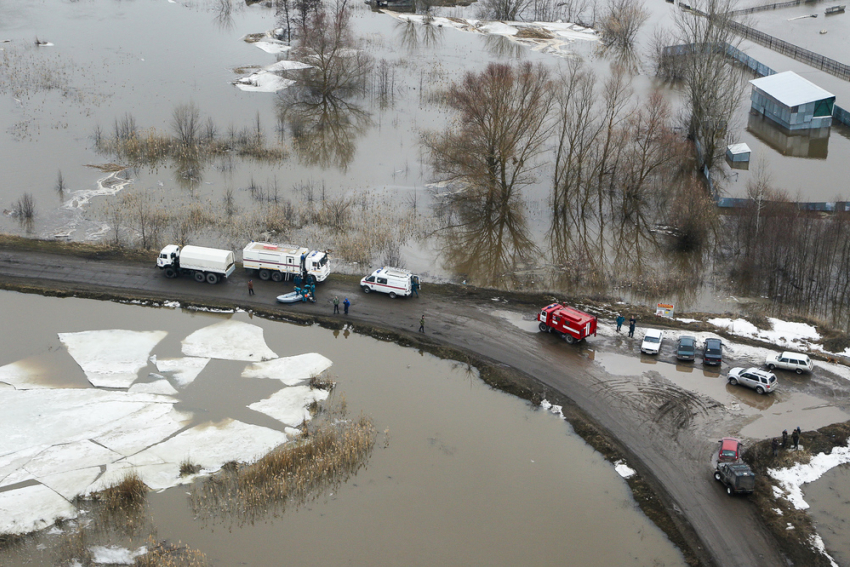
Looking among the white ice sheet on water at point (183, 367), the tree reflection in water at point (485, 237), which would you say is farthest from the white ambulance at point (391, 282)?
the white ice sheet on water at point (183, 367)

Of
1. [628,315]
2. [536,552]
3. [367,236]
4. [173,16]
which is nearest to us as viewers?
[536,552]

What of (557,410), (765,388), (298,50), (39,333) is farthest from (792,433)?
(298,50)

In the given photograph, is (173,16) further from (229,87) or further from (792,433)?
(792,433)

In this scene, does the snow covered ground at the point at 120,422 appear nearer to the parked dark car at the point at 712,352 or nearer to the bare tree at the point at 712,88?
the parked dark car at the point at 712,352

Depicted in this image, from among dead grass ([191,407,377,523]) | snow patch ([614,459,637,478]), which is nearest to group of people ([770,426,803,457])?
snow patch ([614,459,637,478])

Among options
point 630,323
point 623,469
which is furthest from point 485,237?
point 623,469

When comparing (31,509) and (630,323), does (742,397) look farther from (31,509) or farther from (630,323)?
(31,509)
